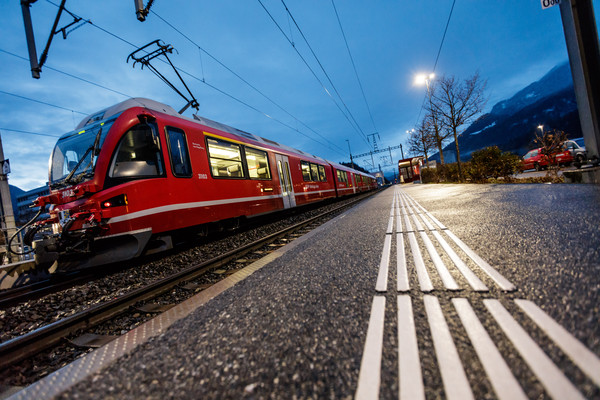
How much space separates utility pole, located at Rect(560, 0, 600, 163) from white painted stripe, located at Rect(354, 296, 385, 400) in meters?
7.31

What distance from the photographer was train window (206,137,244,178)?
612 centimetres

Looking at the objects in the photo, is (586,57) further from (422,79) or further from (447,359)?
(422,79)

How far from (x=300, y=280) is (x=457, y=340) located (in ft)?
5.09

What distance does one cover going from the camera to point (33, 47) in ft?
18.2

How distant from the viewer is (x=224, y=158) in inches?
258

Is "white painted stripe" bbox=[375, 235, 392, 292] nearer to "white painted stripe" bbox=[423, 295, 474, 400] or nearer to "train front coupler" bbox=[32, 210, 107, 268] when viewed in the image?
"white painted stripe" bbox=[423, 295, 474, 400]

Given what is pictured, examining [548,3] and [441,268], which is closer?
[441,268]

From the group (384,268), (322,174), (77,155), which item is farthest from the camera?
(322,174)

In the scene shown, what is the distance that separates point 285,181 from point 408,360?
29.4 feet

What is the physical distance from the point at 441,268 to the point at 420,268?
176 mm

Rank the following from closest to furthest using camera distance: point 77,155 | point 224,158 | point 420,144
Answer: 1. point 77,155
2. point 224,158
3. point 420,144

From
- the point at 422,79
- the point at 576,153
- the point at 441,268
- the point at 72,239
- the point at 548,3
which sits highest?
the point at 422,79

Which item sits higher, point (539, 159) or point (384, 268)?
point (539, 159)

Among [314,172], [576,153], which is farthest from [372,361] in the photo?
[576,153]
